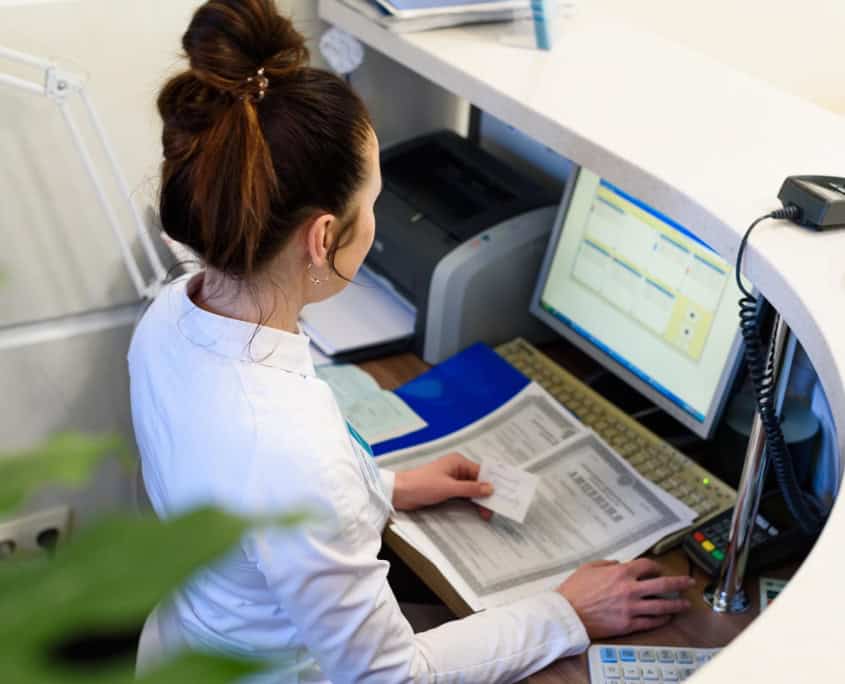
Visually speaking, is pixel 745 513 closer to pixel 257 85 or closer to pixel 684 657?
pixel 684 657

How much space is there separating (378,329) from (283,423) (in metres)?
0.75

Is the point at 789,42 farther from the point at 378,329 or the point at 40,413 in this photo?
the point at 40,413

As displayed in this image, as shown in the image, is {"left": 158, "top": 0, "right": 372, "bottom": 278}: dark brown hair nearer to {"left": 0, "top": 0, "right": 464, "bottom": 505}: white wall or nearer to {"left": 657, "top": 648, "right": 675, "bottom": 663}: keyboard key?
{"left": 0, "top": 0, "right": 464, "bottom": 505}: white wall

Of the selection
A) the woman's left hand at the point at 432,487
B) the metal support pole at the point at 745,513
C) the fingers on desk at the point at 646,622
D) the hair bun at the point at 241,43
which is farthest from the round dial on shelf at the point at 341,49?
the fingers on desk at the point at 646,622

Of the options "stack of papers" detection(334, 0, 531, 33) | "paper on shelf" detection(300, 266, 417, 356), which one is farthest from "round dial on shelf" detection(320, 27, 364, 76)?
"paper on shelf" detection(300, 266, 417, 356)

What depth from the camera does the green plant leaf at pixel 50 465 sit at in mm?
233

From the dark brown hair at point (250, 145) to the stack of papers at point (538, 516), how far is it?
48 centimetres

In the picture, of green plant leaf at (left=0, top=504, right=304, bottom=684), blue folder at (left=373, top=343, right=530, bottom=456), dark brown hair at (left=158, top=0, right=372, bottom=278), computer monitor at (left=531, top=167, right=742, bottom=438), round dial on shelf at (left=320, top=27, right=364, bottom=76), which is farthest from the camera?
round dial on shelf at (left=320, top=27, right=364, bottom=76)

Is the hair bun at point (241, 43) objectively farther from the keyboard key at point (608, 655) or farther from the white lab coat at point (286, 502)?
the keyboard key at point (608, 655)

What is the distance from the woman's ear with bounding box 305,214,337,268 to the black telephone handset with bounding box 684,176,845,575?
428mm

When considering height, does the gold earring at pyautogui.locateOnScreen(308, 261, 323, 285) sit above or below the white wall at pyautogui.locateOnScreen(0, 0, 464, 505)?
above

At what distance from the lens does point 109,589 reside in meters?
0.21

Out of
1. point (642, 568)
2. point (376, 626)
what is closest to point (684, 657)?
point (642, 568)

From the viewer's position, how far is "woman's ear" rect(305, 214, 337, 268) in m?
0.99
